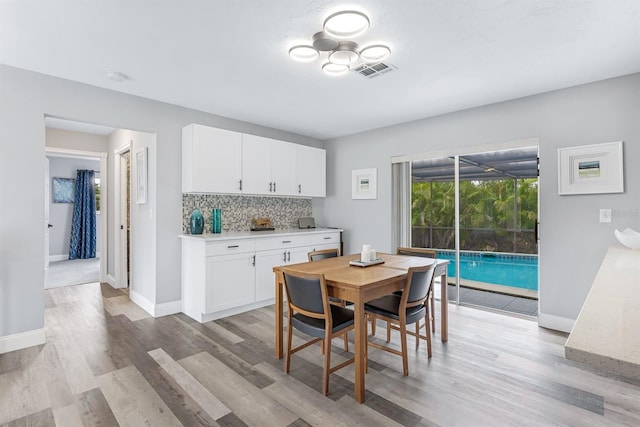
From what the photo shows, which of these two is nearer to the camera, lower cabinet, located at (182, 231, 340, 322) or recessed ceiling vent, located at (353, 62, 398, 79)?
recessed ceiling vent, located at (353, 62, 398, 79)

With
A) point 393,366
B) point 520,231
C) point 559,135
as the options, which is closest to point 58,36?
point 393,366

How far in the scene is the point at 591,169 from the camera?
3.12 m

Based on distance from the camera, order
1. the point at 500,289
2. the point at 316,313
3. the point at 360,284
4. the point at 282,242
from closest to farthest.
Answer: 1. the point at 360,284
2. the point at 316,313
3. the point at 282,242
4. the point at 500,289

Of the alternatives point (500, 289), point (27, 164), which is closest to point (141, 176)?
point (27, 164)

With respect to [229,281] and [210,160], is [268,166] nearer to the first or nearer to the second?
[210,160]

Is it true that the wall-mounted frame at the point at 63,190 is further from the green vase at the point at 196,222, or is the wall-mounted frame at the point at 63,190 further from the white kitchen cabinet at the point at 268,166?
the white kitchen cabinet at the point at 268,166

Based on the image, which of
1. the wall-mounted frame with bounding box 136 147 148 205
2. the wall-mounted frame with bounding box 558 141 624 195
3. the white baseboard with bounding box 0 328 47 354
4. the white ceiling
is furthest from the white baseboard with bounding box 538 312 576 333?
the white baseboard with bounding box 0 328 47 354

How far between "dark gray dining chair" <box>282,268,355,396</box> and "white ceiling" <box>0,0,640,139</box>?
1712 millimetres

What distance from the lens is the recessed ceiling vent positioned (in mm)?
2791

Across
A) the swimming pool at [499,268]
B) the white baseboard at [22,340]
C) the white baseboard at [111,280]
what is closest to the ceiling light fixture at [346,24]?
the swimming pool at [499,268]

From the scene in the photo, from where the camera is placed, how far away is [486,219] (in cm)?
449

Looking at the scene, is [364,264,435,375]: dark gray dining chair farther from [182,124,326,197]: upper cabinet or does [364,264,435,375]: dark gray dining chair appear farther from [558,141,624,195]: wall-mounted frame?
[182,124,326,197]: upper cabinet

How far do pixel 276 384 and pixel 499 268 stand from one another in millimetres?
4503

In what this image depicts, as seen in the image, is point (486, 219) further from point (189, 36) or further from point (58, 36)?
point (58, 36)
